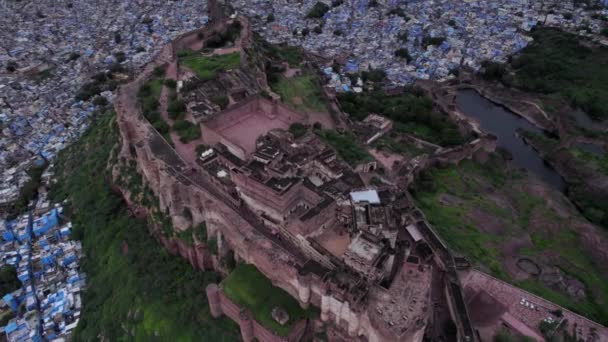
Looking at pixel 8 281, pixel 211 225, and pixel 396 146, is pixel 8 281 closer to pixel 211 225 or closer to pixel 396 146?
pixel 211 225

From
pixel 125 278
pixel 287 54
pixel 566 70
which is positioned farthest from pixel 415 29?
pixel 125 278

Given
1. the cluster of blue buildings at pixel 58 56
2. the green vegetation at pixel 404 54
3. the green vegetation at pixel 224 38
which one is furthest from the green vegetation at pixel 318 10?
the green vegetation at pixel 224 38

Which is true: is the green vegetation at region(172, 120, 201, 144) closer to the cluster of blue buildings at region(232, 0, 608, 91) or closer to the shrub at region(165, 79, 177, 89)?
the shrub at region(165, 79, 177, 89)

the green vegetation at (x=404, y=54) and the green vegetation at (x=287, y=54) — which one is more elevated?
the green vegetation at (x=287, y=54)

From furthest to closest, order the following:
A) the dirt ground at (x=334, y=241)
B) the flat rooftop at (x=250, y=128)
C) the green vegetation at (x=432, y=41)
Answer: the green vegetation at (x=432, y=41)
the flat rooftop at (x=250, y=128)
the dirt ground at (x=334, y=241)

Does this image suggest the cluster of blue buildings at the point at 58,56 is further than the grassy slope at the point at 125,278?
Yes

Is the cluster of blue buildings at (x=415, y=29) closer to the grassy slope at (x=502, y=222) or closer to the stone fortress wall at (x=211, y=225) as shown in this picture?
the grassy slope at (x=502, y=222)

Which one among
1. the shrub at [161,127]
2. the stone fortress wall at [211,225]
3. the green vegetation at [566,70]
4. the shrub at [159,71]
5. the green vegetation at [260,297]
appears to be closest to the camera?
the stone fortress wall at [211,225]

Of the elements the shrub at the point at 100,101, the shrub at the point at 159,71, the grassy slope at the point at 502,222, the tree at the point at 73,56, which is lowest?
the grassy slope at the point at 502,222

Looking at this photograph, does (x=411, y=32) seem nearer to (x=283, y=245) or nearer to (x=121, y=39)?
(x=121, y=39)
